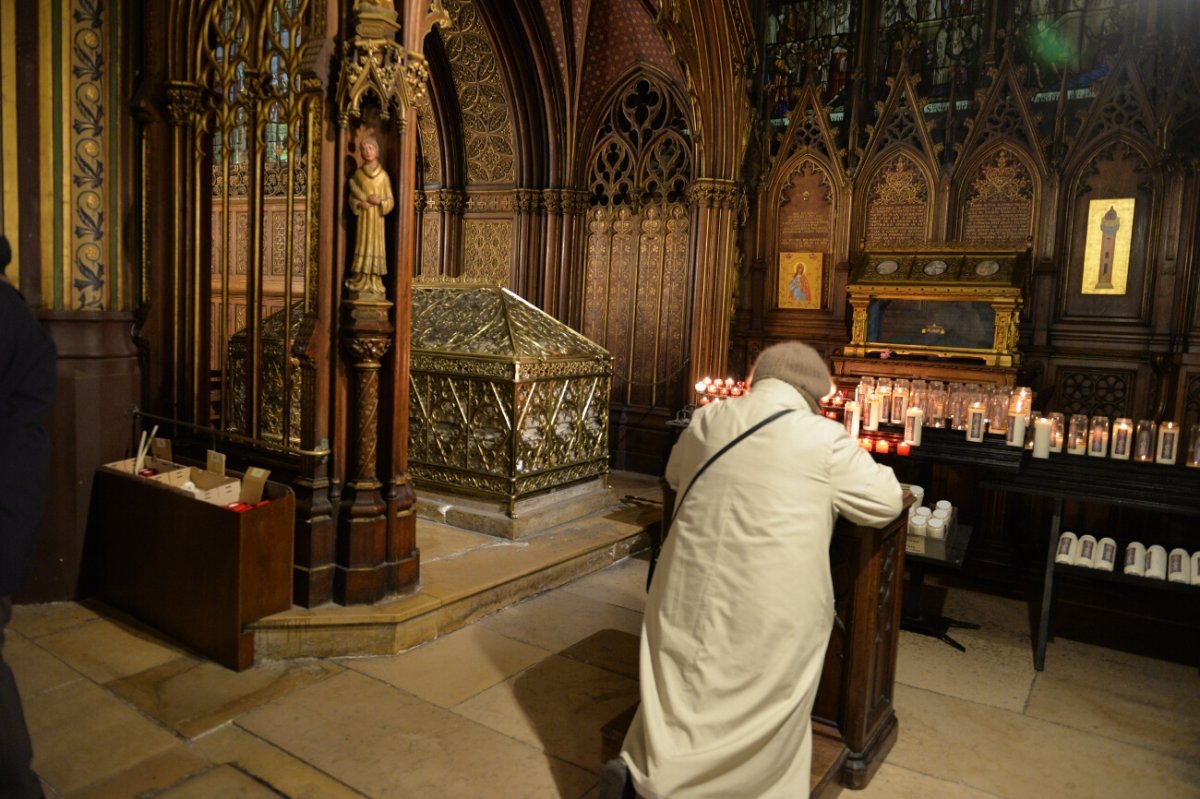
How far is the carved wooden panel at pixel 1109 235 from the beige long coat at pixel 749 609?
434 cm

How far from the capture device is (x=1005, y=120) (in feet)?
19.4

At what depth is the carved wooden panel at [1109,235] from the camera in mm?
5496

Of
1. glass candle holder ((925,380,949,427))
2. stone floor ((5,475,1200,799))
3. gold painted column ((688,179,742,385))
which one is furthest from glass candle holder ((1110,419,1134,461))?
gold painted column ((688,179,742,385))

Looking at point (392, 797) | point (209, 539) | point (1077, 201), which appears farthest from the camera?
point (1077, 201)

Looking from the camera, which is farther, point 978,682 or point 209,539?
point 978,682

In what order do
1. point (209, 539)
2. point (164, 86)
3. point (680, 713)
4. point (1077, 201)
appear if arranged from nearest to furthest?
point (680, 713) < point (209, 539) < point (164, 86) < point (1077, 201)

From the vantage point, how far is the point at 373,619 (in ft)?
11.5

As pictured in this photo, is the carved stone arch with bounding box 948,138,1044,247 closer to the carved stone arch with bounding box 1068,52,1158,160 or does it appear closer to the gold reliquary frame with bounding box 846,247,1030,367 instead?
the gold reliquary frame with bounding box 846,247,1030,367

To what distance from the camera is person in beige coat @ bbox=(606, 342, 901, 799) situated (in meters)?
2.11

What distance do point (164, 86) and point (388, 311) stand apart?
1.74m

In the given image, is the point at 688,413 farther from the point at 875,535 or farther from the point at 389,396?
the point at 875,535

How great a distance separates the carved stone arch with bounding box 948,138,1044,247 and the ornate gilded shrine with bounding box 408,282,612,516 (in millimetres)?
2845

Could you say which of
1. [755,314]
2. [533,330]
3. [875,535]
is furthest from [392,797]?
[755,314]

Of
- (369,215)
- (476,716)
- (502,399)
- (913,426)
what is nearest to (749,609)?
(476,716)
